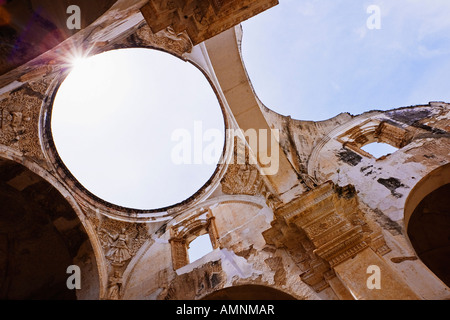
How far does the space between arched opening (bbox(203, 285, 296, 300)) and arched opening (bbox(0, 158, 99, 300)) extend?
11.1 ft

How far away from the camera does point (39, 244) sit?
8906 mm

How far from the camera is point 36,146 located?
8.34 meters

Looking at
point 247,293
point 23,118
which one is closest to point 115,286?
point 247,293

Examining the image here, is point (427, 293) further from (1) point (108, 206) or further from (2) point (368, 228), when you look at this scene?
(1) point (108, 206)

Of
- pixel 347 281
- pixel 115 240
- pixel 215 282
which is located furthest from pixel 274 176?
pixel 115 240

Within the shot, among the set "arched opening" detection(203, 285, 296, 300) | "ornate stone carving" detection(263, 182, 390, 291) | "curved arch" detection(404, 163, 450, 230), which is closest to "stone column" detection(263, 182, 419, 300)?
"ornate stone carving" detection(263, 182, 390, 291)

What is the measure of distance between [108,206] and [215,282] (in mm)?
4404

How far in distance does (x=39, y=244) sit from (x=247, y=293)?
6.05 meters


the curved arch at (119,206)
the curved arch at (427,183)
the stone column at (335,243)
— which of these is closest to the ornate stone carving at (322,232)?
the stone column at (335,243)

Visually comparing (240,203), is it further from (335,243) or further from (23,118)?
(23,118)

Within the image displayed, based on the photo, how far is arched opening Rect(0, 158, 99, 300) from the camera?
8.28 m

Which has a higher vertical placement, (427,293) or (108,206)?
(108,206)
